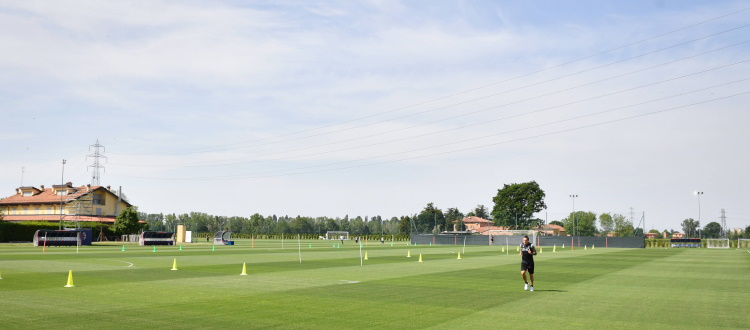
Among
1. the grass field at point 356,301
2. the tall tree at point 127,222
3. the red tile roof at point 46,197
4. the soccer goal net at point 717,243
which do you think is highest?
the red tile roof at point 46,197

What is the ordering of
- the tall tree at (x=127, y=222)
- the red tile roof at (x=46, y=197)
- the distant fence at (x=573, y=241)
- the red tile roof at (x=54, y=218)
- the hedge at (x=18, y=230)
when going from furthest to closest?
the red tile roof at (x=46, y=197)
the red tile roof at (x=54, y=218)
the tall tree at (x=127, y=222)
the distant fence at (x=573, y=241)
the hedge at (x=18, y=230)

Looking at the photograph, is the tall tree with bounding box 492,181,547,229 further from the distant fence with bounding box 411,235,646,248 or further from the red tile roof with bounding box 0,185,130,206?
the red tile roof with bounding box 0,185,130,206

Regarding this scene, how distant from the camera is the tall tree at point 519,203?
167 meters

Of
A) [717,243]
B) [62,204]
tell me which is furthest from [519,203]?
[62,204]

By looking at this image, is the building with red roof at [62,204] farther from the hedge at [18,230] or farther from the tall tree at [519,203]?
the tall tree at [519,203]

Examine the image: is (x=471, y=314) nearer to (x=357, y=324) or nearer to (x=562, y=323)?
(x=562, y=323)

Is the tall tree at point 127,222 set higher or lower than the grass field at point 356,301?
higher

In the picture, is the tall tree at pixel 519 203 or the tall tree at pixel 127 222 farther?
the tall tree at pixel 519 203

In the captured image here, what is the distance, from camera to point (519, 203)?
167125 millimetres

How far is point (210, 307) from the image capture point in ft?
56.4

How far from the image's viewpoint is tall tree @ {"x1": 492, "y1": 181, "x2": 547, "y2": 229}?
167 meters

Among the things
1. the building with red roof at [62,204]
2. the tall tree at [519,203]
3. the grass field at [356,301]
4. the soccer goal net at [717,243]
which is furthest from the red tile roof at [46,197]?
the soccer goal net at [717,243]

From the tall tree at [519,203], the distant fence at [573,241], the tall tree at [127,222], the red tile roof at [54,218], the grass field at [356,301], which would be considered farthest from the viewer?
the tall tree at [519,203]

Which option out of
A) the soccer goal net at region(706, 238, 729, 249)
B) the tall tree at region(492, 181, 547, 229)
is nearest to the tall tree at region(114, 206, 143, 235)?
the tall tree at region(492, 181, 547, 229)
